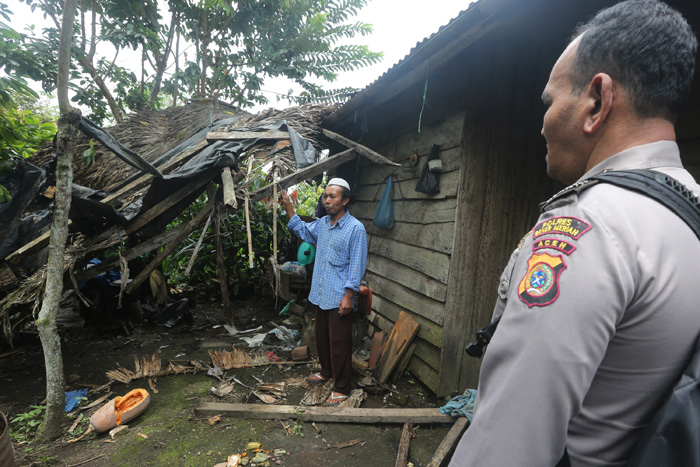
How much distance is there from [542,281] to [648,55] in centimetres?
53

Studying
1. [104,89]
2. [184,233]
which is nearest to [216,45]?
[104,89]

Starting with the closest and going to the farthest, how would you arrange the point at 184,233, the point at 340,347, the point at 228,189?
the point at 228,189, the point at 340,347, the point at 184,233

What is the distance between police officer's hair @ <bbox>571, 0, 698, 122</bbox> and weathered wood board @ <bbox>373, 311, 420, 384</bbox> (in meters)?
3.50

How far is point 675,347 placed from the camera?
580 millimetres

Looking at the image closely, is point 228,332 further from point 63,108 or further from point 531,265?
point 531,265

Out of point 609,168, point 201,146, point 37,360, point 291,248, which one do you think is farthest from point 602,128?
point 291,248

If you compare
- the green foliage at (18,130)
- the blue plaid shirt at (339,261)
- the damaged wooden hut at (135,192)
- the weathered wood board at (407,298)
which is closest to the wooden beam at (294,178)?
the damaged wooden hut at (135,192)

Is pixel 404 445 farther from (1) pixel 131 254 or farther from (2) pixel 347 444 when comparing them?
(1) pixel 131 254

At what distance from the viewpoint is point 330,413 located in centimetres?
Result: 329

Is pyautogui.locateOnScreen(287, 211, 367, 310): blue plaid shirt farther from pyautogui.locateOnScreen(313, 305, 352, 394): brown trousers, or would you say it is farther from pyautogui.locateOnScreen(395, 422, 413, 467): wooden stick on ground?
pyautogui.locateOnScreen(395, 422, 413, 467): wooden stick on ground

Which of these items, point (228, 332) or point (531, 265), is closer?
point (531, 265)

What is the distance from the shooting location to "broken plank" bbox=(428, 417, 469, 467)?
2512 millimetres

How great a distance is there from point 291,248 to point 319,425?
4741mm

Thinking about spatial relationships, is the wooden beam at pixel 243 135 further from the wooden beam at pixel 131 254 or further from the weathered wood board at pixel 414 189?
the weathered wood board at pixel 414 189
